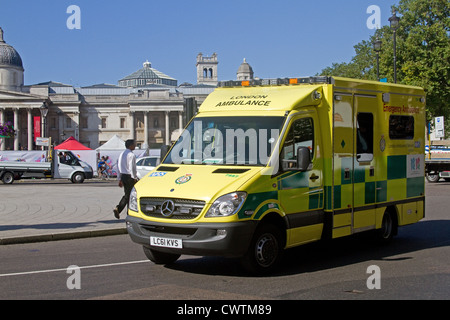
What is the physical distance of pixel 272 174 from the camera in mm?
8078

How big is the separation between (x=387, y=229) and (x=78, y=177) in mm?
31396

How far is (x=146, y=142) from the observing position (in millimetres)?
121375

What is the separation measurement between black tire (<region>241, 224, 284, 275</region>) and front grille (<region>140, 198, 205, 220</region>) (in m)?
0.85

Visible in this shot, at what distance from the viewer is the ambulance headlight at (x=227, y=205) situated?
757 centimetres

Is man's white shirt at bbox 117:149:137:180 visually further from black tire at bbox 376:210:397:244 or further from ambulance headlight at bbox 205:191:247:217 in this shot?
ambulance headlight at bbox 205:191:247:217

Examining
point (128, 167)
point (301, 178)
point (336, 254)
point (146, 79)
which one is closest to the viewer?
point (301, 178)

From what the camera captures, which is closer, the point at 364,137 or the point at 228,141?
the point at 228,141

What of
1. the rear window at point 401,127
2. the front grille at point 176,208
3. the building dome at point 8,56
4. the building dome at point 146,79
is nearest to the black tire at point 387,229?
the rear window at point 401,127

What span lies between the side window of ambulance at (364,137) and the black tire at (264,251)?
2406 millimetres

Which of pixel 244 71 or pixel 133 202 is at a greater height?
pixel 244 71

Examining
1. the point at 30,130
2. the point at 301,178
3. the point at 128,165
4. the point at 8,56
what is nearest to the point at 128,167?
the point at 128,165

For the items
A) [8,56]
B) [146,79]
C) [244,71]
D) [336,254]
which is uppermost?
[244,71]

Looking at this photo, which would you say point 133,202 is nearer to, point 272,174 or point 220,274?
point 220,274

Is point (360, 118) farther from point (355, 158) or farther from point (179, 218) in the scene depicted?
point (179, 218)
